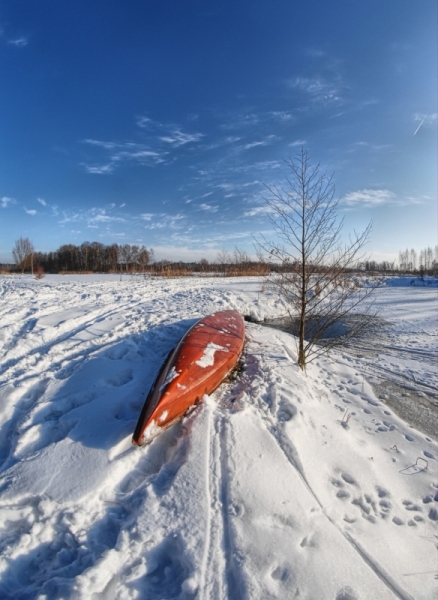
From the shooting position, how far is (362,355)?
21.5ft

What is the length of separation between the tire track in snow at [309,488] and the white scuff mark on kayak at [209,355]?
79cm

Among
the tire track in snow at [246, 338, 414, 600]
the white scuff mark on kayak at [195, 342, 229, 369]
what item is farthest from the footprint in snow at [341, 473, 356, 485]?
the white scuff mark on kayak at [195, 342, 229, 369]

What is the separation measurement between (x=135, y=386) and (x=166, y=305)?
16.7 feet

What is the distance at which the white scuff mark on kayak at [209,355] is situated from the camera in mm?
4027

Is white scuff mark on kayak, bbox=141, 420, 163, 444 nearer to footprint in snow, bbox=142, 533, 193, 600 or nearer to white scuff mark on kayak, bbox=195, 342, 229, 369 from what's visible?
footprint in snow, bbox=142, 533, 193, 600

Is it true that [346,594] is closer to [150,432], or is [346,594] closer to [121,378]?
[150,432]

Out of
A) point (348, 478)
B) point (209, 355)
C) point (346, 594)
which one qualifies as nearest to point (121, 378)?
point (209, 355)

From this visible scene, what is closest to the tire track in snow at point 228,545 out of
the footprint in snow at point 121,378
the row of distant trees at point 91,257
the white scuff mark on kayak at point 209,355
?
the white scuff mark on kayak at point 209,355

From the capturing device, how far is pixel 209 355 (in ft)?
14.2

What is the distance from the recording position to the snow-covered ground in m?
1.76

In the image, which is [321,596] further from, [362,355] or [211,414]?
[362,355]

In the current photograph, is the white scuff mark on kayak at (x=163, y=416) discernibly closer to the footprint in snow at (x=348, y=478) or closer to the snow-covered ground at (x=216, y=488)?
the snow-covered ground at (x=216, y=488)

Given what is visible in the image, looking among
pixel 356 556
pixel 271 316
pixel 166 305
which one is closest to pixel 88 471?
pixel 356 556

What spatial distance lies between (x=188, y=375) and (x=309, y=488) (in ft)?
5.82
